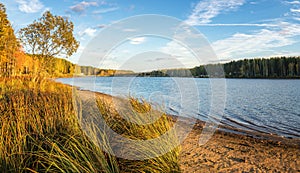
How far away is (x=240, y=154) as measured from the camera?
21.0 feet

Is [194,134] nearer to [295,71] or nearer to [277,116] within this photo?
[277,116]

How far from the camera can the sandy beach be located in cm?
529

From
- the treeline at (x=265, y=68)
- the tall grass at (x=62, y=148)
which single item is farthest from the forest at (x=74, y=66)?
the tall grass at (x=62, y=148)

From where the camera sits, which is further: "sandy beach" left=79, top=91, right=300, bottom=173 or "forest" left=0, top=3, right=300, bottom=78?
"forest" left=0, top=3, right=300, bottom=78

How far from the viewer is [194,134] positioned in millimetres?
9133

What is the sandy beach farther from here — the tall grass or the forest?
the forest

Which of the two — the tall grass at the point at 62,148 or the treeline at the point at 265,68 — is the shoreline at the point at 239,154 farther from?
the treeline at the point at 265,68

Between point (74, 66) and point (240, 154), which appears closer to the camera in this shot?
point (240, 154)

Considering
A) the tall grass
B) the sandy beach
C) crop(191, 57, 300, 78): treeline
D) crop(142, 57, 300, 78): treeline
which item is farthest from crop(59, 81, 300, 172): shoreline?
crop(191, 57, 300, 78): treeline

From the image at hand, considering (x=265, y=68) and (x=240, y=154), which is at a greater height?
(x=265, y=68)

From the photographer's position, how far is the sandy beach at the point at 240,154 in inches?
208

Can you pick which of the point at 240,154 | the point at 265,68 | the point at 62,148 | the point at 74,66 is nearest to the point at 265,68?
the point at 265,68

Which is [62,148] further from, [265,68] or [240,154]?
Answer: [265,68]

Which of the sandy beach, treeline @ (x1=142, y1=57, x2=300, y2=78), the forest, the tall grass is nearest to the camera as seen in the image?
the tall grass
